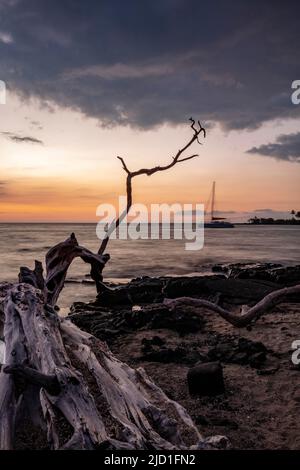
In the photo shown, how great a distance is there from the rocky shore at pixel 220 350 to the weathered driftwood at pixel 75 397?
3.30 feet

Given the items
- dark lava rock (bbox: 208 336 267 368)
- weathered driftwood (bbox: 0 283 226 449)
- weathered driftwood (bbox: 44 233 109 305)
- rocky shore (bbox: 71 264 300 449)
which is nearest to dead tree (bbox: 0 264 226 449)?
weathered driftwood (bbox: 0 283 226 449)

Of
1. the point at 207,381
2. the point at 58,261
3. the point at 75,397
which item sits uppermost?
the point at 58,261

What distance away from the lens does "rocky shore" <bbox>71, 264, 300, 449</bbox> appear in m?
5.11

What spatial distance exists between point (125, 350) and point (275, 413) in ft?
12.2

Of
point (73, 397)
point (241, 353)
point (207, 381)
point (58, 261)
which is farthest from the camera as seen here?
point (241, 353)

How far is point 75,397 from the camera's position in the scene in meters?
3.20

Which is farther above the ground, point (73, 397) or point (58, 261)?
point (58, 261)

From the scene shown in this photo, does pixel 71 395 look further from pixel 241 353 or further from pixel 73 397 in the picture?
pixel 241 353

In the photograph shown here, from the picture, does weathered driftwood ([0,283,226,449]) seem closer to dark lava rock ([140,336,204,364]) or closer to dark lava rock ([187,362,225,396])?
dark lava rock ([187,362,225,396])

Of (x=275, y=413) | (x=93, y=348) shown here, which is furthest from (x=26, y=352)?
(x=275, y=413)

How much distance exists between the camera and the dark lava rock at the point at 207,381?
584 centimetres

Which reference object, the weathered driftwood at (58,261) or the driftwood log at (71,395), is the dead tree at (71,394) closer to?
the driftwood log at (71,395)

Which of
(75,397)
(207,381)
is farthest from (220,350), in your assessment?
(75,397)

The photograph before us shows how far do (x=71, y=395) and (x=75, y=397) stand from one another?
1.5 inches
